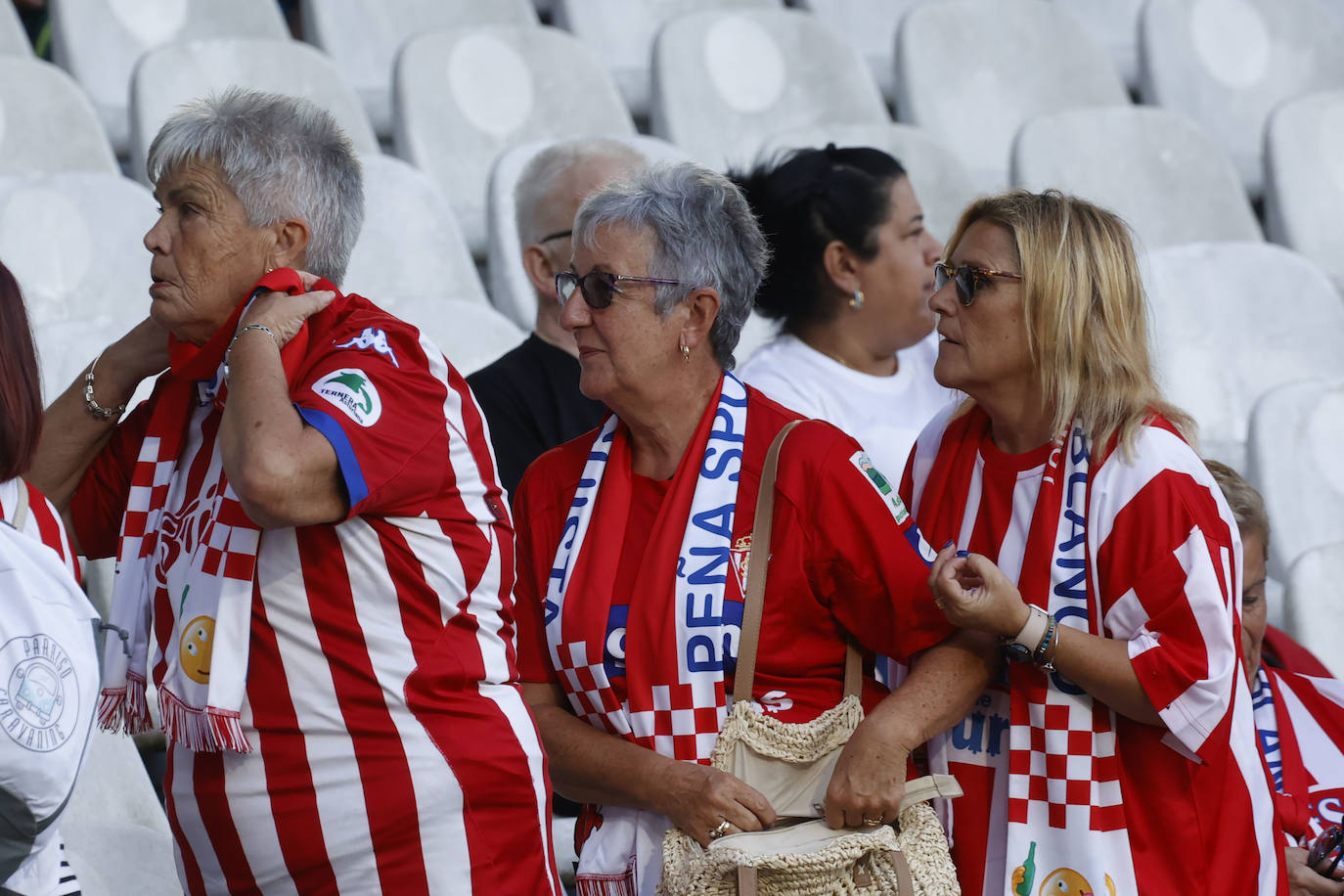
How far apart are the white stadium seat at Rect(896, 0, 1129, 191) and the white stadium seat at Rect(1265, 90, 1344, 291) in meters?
0.68

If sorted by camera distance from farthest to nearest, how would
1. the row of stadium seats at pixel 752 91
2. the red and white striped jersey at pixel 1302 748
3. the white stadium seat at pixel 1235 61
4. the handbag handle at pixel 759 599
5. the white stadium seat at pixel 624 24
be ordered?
the white stadium seat at pixel 1235 61 → the white stadium seat at pixel 624 24 → the row of stadium seats at pixel 752 91 → the red and white striped jersey at pixel 1302 748 → the handbag handle at pixel 759 599

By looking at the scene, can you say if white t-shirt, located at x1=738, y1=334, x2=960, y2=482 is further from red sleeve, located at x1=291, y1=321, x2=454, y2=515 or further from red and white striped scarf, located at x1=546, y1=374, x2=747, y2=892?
red sleeve, located at x1=291, y1=321, x2=454, y2=515

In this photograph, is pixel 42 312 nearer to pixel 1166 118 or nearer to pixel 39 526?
pixel 39 526

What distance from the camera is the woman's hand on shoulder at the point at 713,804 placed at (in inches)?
75.5

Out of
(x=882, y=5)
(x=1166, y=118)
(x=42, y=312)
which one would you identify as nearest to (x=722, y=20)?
(x=882, y=5)

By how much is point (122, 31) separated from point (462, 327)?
2.03 metres

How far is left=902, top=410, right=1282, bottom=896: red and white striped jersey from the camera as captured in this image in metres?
1.92

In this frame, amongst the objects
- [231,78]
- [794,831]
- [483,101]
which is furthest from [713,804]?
[483,101]

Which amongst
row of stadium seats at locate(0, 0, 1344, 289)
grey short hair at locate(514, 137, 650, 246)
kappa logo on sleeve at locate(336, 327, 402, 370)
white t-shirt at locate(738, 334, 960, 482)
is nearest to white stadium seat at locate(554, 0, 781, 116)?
row of stadium seats at locate(0, 0, 1344, 289)

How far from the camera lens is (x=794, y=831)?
1.91m

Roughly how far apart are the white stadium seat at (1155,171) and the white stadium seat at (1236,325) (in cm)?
48

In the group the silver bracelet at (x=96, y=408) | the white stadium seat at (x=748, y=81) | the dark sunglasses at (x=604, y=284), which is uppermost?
the white stadium seat at (x=748, y=81)

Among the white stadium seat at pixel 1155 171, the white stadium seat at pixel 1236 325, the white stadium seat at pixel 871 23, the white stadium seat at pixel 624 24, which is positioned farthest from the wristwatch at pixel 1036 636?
the white stadium seat at pixel 871 23

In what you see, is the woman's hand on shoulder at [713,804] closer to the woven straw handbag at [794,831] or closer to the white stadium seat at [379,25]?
the woven straw handbag at [794,831]
